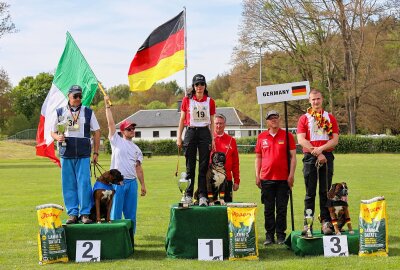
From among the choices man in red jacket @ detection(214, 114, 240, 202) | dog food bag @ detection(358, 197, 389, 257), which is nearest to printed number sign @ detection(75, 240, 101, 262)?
man in red jacket @ detection(214, 114, 240, 202)

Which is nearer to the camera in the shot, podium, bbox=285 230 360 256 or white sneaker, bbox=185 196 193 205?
podium, bbox=285 230 360 256

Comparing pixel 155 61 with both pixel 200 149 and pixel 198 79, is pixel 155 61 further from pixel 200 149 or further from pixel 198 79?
pixel 200 149

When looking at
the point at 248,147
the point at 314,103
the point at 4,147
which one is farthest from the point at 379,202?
the point at 4,147

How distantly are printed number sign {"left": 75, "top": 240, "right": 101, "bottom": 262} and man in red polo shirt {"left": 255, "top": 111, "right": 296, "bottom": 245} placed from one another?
252cm

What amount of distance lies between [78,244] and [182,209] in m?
1.43

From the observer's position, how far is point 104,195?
8.09 metres

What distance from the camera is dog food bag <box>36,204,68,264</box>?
7543mm

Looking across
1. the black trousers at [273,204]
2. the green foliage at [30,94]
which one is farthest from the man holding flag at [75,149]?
the green foliage at [30,94]

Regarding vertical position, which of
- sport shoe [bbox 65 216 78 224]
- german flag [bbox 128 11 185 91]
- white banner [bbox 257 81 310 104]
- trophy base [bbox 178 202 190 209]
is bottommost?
sport shoe [bbox 65 216 78 224]

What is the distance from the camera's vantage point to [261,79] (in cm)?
5609

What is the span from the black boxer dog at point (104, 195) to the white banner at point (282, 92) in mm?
2359

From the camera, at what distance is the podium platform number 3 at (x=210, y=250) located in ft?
25.3

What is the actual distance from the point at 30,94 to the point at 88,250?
316 ft

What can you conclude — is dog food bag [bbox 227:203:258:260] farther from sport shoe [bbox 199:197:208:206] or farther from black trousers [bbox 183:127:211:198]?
black trousers [bbox 183:127:211:198]
